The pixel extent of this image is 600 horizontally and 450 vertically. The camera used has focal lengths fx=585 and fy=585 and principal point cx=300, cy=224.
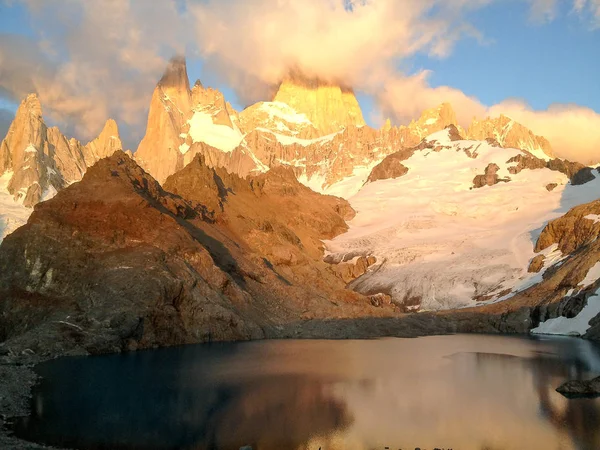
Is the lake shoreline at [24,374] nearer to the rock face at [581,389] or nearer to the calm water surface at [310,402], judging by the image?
the calm water surface at [310,402]

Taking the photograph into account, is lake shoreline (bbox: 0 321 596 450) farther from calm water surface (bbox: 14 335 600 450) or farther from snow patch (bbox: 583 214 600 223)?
snow patch (bbox: 583 214 600 223)

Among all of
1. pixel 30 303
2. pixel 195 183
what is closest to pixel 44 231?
pixel 30 303

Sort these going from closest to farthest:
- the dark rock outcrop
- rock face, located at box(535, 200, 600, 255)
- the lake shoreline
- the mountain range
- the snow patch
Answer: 1. the lake shoreline
2. the mountain range
3. rock face, located at box(535, 200, 600, 255)
4. the snow patch
5. the dark rock outcrop

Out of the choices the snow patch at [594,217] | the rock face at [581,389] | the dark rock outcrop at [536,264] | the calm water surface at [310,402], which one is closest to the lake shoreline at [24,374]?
Result: the calm water surface at [310,402]

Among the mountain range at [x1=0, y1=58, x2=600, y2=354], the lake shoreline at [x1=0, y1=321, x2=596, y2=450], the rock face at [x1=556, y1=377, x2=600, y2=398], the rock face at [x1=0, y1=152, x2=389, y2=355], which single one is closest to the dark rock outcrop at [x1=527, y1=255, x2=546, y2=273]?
the mountain range at [x1=0, y1=58, x2=600, y2=354]

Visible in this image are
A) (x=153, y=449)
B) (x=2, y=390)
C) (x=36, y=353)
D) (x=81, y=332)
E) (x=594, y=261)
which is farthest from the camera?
(x=594, y=261)

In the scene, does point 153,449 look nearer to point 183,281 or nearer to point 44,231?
point 183,281

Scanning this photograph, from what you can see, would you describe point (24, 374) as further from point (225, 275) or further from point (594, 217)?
point (594, 217)
